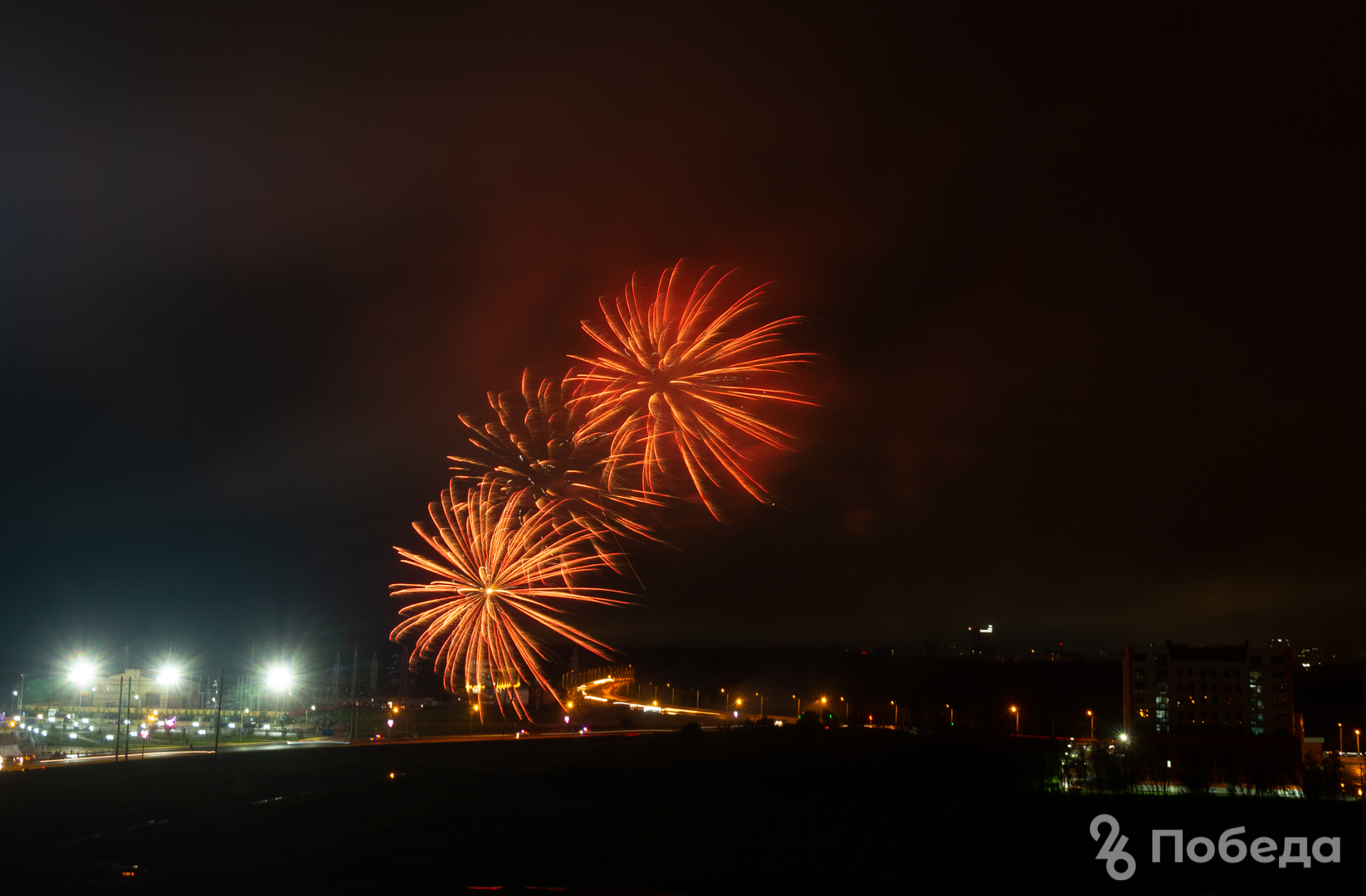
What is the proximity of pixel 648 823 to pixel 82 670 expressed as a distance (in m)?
67.8

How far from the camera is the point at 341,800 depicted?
104 ft

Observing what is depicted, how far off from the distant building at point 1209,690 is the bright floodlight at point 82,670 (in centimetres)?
7861

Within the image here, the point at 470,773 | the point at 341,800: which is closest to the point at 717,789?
the point at 470,773

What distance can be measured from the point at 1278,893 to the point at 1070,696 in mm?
103750

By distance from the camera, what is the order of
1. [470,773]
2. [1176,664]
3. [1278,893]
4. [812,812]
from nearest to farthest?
1. [1278,893]
2. [812,812]
3. [470,773]
4. [1176,664]

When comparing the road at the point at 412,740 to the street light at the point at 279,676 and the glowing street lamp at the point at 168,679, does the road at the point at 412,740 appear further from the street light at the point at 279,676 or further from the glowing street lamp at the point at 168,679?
the glowing street lamp at the point at 168,679

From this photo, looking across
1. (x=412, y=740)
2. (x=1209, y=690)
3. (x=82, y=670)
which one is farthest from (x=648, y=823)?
(x=82, y=670)

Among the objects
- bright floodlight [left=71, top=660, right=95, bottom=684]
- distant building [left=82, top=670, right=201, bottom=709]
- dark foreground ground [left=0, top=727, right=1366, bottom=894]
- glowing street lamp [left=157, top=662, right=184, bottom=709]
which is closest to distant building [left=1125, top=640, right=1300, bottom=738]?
dark foreground ground [left=0, top=727, right=1366, bottom=894]

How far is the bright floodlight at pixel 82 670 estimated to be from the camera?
252 ft

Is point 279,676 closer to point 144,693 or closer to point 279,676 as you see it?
point 279,676

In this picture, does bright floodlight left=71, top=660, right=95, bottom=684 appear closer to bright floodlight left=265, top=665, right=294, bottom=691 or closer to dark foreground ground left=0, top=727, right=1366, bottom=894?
bright floodlight left=265, top=665, right=294, bottom=691

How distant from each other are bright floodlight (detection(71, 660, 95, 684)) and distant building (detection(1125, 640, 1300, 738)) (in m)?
78.6

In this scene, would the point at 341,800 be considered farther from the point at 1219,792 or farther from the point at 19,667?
the point at 19,667

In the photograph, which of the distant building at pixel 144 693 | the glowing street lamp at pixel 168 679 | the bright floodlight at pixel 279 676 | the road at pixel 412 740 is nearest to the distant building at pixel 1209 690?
the road at pixel 412 740
